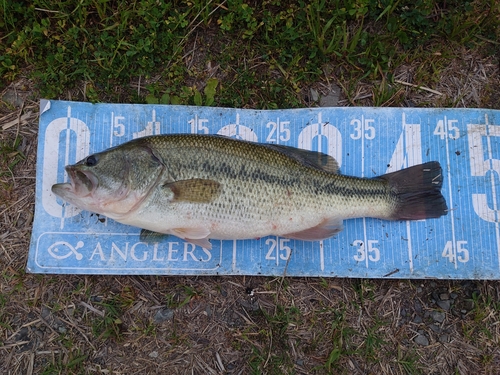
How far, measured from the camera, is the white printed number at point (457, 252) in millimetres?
3791

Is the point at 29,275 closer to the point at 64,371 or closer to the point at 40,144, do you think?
the point at 64,371

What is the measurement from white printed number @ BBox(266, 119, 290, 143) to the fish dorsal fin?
379mm

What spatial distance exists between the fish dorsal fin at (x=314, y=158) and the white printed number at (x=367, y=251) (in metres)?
0.81

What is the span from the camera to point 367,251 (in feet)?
12.5

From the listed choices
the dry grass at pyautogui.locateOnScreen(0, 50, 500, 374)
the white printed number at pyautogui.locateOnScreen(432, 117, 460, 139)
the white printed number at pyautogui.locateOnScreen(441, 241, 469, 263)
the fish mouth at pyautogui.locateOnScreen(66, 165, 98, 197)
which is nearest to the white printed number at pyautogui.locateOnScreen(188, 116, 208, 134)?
the fish mouth at pyautogui.locateOnScreen(66, 165, 98, 197)

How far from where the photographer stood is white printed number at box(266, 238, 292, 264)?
12.4 ft

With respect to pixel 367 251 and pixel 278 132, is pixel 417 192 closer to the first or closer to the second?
pixel 367 251

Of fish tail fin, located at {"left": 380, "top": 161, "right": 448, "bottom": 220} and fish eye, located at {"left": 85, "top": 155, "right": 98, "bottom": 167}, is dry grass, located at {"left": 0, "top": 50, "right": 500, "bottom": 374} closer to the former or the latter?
fish tail fin, located at {"left": 380, "top": 161, "right": 448, "bottom": 220}

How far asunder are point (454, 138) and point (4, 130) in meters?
4.67

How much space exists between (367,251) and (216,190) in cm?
170

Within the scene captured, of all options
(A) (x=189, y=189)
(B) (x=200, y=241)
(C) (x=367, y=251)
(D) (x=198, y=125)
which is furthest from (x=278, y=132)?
(C) (x=367, y=251)

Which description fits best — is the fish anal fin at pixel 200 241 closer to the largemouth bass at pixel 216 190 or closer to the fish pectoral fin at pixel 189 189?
the largemouth bass at pixel 216 190

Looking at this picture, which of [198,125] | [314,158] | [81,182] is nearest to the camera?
[81,182]

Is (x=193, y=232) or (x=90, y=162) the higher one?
(x=90, y=162)
